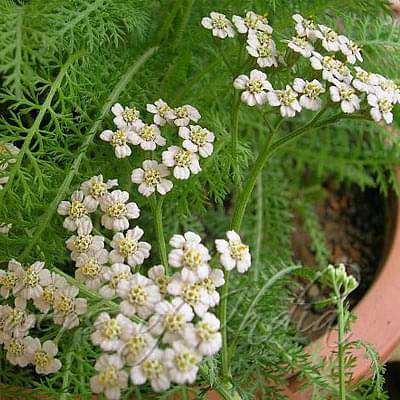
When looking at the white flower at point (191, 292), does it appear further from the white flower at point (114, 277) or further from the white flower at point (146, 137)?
the white flower at point (146, 137)

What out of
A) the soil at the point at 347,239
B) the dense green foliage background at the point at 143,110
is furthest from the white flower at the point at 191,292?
the soil at the point at 347,239

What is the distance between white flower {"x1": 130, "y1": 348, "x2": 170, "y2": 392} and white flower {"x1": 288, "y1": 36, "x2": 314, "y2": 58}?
333mm

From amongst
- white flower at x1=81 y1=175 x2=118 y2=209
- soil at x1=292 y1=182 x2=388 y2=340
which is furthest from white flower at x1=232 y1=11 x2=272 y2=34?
soil at x1=292 y1=182 x2=388 y2=340

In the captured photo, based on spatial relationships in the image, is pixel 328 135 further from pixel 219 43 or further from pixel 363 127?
pixel 219 43

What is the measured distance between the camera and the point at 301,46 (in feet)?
2.33

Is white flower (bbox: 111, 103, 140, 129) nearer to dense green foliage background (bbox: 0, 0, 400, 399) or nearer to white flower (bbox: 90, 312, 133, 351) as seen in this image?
dense green foliage background (bbox: 0, 0, 400, 399)

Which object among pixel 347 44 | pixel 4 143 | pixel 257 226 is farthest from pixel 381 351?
pixel 4 143

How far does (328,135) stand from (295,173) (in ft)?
0.33

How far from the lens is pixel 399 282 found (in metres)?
0.98

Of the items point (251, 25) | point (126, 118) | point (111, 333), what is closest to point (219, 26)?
point (251, 25)

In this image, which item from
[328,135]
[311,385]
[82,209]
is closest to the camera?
[82,209]

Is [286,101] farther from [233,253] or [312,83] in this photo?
[233,253]

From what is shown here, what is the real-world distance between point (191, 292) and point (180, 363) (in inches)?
2.4

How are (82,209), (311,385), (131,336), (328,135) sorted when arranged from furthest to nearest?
(328,135)
(311,385)
(82,209)
(131,336)
